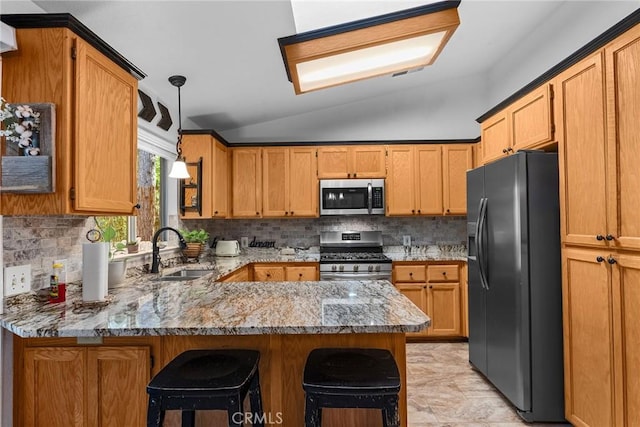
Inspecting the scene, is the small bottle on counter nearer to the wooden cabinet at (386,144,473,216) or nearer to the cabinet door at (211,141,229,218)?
the cabinet door at (211,141,229,218)

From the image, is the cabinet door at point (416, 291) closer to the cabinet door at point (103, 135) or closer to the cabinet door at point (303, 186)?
the cabinet door at point (303, 186)

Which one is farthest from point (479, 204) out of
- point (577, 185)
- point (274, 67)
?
point (274, 67)

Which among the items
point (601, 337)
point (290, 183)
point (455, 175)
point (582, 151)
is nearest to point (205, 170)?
point (290, 183)

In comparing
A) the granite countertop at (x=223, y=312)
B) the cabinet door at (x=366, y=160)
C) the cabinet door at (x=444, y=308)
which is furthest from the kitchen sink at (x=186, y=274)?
the cabinet door at (x=444, y=308)

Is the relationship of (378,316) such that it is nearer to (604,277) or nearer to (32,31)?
(604,277)

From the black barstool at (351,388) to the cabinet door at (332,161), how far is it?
2976 mm

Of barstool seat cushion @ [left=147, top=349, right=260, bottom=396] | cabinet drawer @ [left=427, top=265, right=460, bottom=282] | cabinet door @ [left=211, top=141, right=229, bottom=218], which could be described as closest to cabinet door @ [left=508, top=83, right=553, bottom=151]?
cabinet drawer @ [left=427, top=265, right=460, bottom=282]

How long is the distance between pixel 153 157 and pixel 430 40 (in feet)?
8.50

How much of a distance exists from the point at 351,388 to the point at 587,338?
155 centimetres

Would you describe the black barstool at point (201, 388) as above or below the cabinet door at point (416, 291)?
above

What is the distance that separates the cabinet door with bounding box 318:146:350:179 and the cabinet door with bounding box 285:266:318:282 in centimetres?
109

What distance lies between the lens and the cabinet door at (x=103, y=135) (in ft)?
5.02

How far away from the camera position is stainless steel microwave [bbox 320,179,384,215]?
13.2 feet

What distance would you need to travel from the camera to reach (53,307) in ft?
5.16
